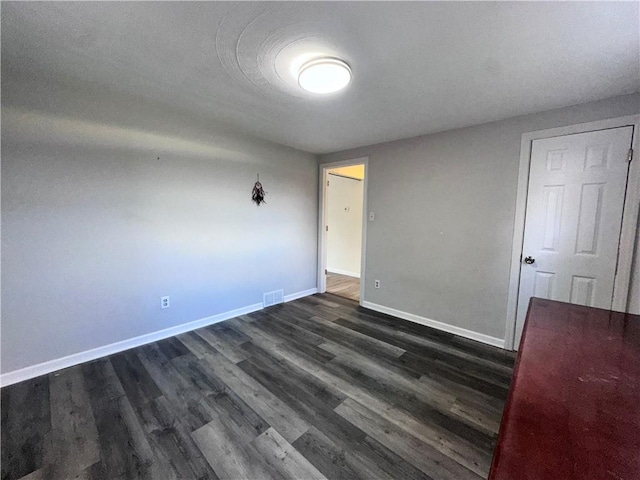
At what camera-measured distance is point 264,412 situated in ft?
5.52

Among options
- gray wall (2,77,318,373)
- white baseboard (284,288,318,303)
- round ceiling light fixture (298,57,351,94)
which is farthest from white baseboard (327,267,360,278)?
round ceiling light fixture (298,57,351,94)

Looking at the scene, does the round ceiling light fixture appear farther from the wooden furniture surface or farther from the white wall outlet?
the white wall outlet

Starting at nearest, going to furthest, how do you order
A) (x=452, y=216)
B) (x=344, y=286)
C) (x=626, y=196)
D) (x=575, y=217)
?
(x=626, y=196), (x=575, y=217), (x=452, y=216), (x=344, y=286)

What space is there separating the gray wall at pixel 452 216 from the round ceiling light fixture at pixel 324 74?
1.70 m

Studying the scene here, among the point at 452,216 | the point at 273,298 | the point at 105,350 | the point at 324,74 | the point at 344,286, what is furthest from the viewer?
the point at 344,286

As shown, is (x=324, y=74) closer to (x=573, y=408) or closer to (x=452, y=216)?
(x=573, y=408)


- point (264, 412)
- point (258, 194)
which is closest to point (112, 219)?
point (258, 194)

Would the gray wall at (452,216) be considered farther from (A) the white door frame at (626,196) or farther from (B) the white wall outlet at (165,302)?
(B) the white wall outlet at (165,302)

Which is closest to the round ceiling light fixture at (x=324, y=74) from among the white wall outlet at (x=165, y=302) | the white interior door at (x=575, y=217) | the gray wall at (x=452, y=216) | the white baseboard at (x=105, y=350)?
the gray wall at (x=452, y=216)

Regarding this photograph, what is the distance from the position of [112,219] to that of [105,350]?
120cm

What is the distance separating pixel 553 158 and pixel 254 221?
127 inches

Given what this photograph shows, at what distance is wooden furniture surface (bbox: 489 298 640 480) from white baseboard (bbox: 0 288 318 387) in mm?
2959

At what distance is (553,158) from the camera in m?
2.25

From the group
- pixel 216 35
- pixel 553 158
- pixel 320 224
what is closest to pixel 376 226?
pixel 320 224
